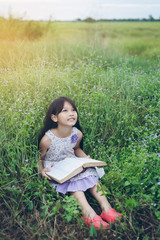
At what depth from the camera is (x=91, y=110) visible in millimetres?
4238

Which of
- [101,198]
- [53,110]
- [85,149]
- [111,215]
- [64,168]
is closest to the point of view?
[111,215]

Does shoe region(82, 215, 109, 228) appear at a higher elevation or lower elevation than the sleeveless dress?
lower

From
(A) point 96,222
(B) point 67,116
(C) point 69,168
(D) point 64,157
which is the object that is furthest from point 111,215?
(B) point 67,116

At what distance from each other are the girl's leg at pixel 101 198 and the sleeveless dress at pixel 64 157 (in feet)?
0.24

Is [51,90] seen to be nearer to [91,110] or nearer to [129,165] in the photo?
[91,110]

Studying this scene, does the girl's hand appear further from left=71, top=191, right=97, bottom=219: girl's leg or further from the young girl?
left=71, top=191, right=97, bottom=219: girl's leg

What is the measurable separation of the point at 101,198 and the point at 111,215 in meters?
0.23

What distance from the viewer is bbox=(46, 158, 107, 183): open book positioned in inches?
114

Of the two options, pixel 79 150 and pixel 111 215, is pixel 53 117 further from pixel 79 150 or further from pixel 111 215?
pixel 111 215

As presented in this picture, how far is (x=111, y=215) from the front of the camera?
110 inches

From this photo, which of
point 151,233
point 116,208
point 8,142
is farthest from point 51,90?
point 151,233

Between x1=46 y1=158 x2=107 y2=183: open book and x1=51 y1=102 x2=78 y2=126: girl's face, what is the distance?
0.48 m

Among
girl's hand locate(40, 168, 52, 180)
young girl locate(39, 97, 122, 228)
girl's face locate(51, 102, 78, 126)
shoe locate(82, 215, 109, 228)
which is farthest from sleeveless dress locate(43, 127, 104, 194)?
shoe locate(82, 215, 109, 228)

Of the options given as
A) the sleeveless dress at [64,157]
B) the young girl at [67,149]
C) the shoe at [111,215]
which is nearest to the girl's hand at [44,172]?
the young girl at [67,149]
